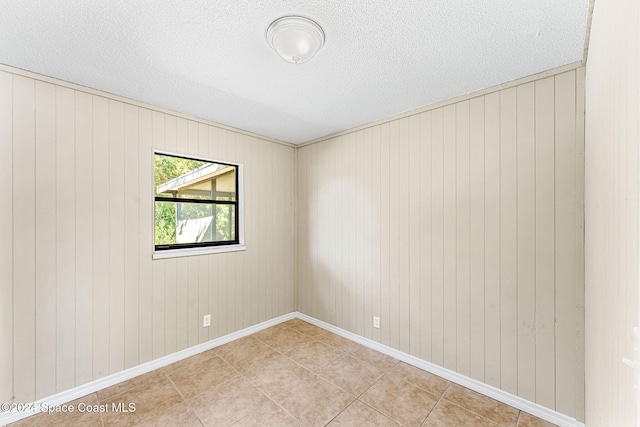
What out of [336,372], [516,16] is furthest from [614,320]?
[336,372]

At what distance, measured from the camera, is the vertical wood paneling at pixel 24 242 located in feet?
6.12

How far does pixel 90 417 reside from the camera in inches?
73.6

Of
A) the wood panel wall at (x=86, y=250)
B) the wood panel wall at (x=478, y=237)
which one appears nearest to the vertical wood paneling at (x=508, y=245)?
the wood panel wall at (x=478, y=237)

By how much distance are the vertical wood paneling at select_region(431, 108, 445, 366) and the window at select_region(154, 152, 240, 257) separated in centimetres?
217

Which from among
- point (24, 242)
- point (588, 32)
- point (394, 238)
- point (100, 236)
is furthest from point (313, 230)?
point (588, 32)

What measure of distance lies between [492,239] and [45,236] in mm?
3375

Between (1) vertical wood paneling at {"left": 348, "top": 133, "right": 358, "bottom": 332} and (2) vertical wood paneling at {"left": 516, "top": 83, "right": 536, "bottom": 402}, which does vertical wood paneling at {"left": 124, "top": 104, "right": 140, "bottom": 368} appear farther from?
(2) vertical wood paneling at {"left": 516, "top": 83, "right": 536, "bottom": 402}

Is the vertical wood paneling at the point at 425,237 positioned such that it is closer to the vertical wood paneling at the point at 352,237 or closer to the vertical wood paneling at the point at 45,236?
the vertical wood paneling at the point at 352,237

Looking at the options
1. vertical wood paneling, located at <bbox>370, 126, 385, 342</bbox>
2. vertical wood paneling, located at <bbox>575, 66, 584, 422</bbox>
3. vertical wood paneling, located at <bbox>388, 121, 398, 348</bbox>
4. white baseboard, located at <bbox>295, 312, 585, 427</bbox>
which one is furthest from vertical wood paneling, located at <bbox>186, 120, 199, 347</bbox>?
vertical wood paneling, located at <bbox>575, 66, 584, 422</bbox>

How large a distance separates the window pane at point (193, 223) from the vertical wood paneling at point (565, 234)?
301 centimetres

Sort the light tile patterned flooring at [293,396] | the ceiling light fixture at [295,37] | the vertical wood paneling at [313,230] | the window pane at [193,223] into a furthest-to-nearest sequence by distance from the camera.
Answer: the vertical wood paneling at [313,230] < the window pane at [193,223] < the light tile patterned flooring at [293,396] < the ceiling light fixture at [295,37]

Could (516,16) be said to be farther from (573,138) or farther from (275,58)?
(275,58)

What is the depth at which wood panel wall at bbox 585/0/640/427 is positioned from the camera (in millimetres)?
582

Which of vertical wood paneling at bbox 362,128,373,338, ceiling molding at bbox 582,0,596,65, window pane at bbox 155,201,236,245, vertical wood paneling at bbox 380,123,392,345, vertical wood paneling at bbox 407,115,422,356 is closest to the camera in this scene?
ceiling molding at bbox 582,0,596,65
